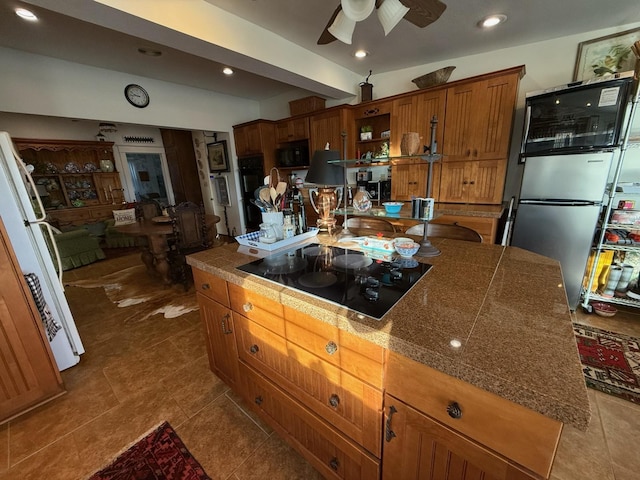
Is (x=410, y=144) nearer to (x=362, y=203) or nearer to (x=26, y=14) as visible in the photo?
(x=362, y=203)

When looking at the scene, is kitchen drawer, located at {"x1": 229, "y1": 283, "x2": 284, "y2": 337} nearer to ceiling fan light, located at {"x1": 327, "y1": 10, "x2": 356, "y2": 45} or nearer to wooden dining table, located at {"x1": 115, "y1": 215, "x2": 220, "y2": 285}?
ceiling fan light, located at {"x1": 327, "y1": 10, "x2": 356, "y2": 45}

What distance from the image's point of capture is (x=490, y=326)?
0.72 meters

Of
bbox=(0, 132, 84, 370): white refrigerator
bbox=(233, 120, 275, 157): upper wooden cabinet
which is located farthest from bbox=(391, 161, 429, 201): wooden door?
bbox=(0, 132, 84, 370): white refrigerator

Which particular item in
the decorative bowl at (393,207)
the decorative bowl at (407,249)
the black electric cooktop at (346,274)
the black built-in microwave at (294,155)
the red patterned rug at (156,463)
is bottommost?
the red patterned rug at (156,463)

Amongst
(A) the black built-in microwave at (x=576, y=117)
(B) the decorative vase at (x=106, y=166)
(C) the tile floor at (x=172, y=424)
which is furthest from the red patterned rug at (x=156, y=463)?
(B) the decorative vase at (x=106, y=166)

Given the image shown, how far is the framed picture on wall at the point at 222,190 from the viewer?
5214 mm

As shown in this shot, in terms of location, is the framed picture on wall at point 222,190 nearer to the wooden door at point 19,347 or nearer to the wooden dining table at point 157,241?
the wooden dining table at point 157,241

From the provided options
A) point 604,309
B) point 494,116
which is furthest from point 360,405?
point 494,116

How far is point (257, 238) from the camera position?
162cm

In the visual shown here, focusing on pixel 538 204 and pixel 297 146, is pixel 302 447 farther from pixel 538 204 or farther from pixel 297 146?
pixel 297 146

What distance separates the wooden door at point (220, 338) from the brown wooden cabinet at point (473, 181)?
2.82m

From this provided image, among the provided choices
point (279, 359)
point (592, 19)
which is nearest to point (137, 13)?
point (279, 359)

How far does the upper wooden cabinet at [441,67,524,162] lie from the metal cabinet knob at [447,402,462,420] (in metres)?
2.86

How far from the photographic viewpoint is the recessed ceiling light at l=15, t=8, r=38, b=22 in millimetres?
2006
